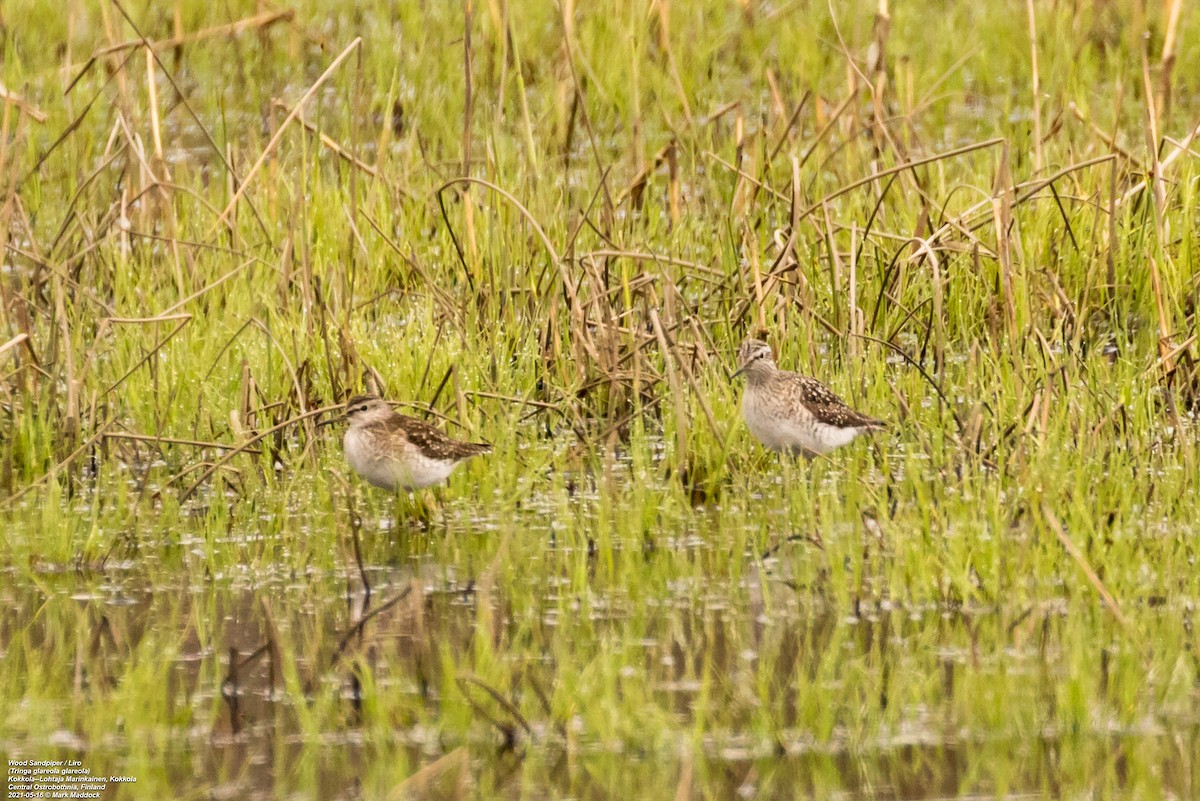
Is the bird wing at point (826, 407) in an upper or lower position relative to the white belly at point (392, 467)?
upper

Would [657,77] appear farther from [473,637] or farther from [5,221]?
[473,637]

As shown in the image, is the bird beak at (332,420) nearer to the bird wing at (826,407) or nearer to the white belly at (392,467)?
the white belly at (392,467)

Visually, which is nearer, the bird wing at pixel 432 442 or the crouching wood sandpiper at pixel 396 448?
the crouching wood sandpiper at pixel 396 448

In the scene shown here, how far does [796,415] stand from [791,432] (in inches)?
2.7

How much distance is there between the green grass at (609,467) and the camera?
14.1ft

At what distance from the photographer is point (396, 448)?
19.7 ft

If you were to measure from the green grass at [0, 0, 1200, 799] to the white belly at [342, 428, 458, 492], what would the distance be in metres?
0.19

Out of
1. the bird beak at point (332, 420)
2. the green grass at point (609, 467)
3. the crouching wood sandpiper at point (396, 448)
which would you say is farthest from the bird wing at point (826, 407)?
the bird beak at point (332, 420)

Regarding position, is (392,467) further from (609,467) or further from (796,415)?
(796,415)

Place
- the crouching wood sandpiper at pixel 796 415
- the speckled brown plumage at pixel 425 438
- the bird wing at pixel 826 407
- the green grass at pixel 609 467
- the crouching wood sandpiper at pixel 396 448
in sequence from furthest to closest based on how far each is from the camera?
the bird wing at pixel 826 407
the crouching wood sandpiper at pixel 796 415
the speckled brown plumage at pixel 425 438
the crouching wood sandpiper at pixel 396 448
the green grass at pixel 609 467

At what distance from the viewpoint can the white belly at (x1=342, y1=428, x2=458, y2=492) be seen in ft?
19.9

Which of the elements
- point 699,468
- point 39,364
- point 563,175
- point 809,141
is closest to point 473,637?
point 699,468

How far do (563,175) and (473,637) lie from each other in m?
4.13

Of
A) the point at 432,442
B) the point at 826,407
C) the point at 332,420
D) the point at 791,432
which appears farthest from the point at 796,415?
the point at 332,420
